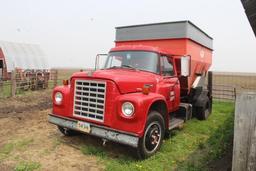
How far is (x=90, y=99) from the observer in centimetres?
530

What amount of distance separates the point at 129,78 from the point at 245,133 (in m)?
2.91

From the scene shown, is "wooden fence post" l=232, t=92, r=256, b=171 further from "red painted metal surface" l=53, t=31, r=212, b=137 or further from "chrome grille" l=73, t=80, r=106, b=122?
"chrome grille" l=73, t=80, r=106, b=122

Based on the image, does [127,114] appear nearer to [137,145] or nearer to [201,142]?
[137,145]

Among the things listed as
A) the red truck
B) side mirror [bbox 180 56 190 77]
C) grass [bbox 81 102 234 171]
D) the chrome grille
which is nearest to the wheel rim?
the red truck

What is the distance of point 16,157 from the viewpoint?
5090 millimetres

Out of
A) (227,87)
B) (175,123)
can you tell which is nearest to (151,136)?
(175,123)

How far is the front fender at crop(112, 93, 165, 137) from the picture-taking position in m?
4.79

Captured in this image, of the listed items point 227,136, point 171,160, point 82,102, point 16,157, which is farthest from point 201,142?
point 16,157

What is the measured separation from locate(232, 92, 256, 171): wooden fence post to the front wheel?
2.33 m

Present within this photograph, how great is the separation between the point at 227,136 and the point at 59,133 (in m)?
4.23

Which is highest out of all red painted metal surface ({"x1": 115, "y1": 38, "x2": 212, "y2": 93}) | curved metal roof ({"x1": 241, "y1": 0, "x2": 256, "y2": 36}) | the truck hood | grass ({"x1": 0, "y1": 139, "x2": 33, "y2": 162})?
curved metal roof ({"x1": 241, "y1": 0, "x2": 256, "y2": 36})

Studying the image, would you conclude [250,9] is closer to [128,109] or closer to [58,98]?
[128,109]

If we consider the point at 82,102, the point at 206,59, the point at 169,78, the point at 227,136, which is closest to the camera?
the point at 82,102

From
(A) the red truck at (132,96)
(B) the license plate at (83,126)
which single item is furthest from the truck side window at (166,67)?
(B) the license plate at (83,126)
